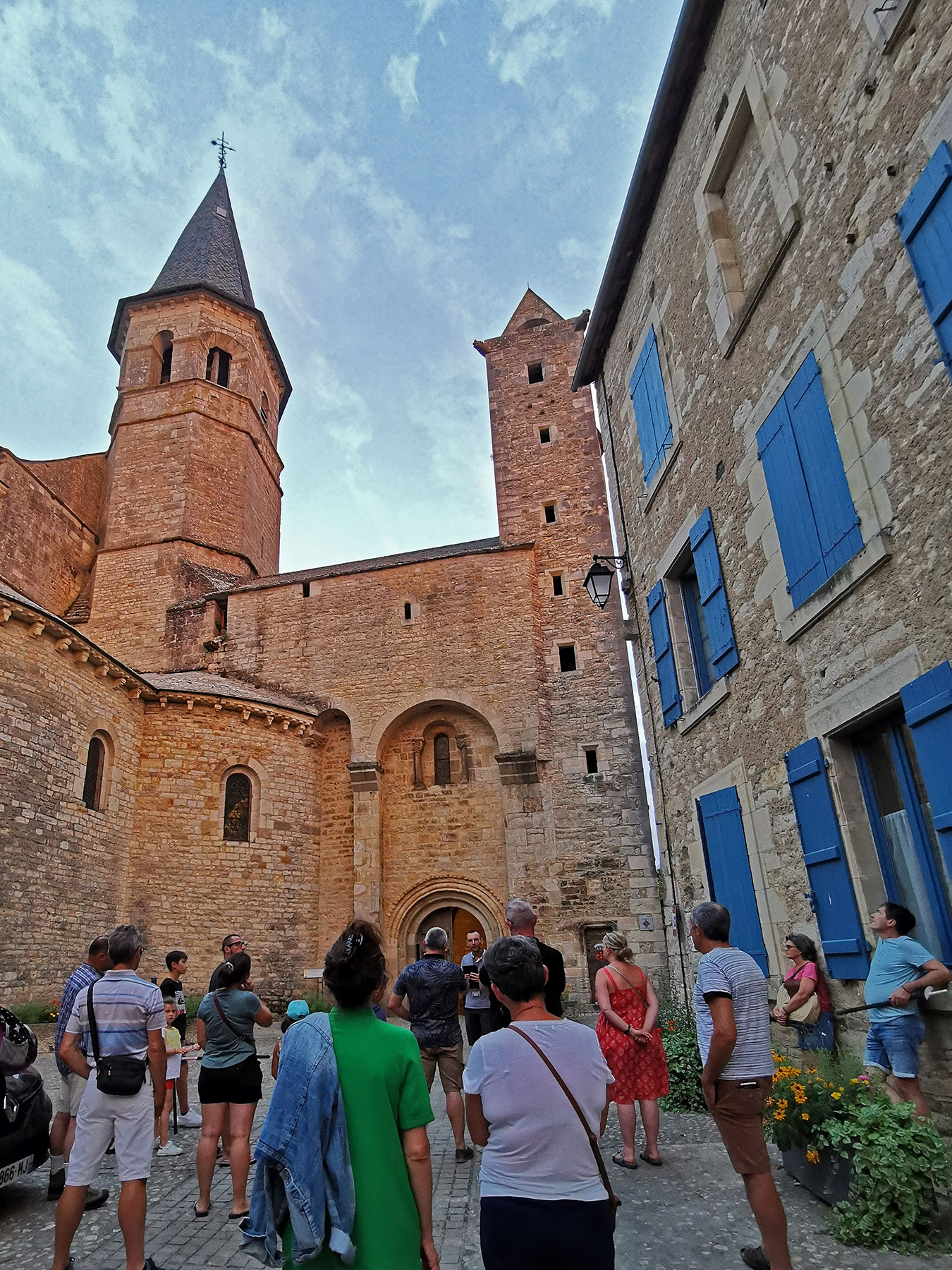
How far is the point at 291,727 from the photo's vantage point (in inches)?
649

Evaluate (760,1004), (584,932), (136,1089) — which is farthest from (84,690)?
(760,1004)

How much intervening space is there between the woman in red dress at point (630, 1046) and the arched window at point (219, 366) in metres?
23.0

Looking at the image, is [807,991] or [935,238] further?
[807,991]

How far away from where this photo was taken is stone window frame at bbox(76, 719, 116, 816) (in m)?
13.2

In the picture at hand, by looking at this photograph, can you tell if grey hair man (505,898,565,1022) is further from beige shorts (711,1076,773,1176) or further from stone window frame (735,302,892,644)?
stone window frame (735,302,892,644)

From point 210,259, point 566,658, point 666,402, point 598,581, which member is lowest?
point 598,581

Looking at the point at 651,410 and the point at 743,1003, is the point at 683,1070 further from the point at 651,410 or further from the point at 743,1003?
the point at 651,410

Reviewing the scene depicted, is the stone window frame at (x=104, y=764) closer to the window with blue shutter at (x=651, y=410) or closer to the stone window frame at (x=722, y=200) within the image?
the window with blue shutter at (x=651, y=410)

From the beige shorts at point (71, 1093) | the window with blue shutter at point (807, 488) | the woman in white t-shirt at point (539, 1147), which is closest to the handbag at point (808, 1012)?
the window with blue shutter at point (807, 488)

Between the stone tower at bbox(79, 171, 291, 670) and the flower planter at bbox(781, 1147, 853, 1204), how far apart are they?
17.1 metres

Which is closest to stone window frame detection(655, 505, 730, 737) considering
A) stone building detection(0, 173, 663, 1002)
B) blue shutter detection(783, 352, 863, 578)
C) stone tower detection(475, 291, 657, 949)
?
blue shutter detection(783, 352, 863, 578)

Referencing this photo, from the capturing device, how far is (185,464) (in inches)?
864

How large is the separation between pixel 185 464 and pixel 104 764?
1082cm

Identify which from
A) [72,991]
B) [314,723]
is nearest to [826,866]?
[72,991]
